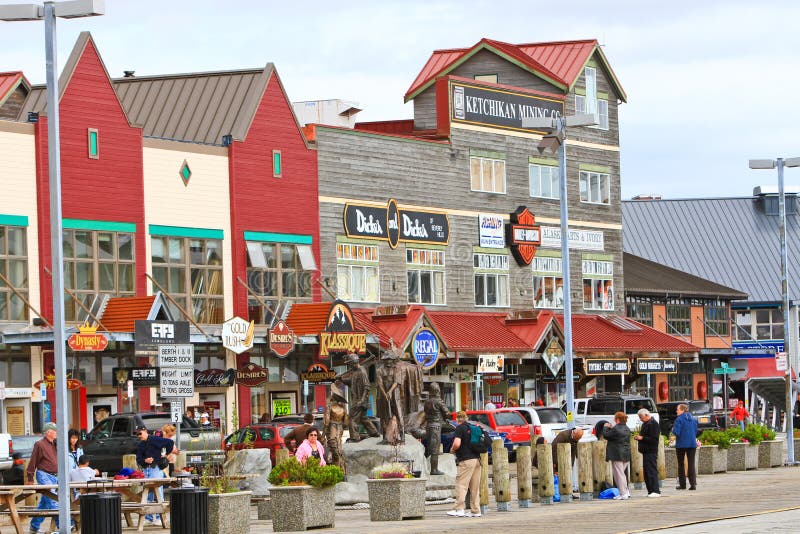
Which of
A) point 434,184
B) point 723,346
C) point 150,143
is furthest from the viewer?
point 723,346

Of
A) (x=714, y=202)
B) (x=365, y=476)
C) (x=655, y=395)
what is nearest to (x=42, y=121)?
(x=365, y=476)

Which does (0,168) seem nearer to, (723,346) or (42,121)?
(42,121)

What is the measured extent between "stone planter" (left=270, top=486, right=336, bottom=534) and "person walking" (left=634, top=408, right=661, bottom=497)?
26.9 feet

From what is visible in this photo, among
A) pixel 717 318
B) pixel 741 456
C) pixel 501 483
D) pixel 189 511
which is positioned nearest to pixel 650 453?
pixel 501 483

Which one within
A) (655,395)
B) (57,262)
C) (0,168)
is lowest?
(655,395)

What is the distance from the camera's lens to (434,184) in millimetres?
57656

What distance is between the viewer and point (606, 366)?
201 ft

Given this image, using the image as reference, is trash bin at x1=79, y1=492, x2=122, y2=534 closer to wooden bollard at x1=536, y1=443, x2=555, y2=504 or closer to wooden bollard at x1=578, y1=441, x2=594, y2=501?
wooden bollard at x1=536, y1=443, x2=555, y2=504

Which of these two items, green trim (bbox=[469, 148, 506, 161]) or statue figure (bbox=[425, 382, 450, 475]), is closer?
statue figure (bbox=[425, 382, 450, 475])

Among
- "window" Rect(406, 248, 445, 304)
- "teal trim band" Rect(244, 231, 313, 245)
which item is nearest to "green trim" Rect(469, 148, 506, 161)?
"window" Rect(406, 248, 445, 304)

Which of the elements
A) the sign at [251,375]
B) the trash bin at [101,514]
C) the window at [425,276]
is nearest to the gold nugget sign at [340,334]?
the sign at [251,375]

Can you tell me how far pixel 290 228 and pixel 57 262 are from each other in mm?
27849

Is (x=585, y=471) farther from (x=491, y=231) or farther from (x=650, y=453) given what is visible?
(x=491, y=231)

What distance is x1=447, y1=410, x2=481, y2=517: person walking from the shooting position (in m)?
27.9
